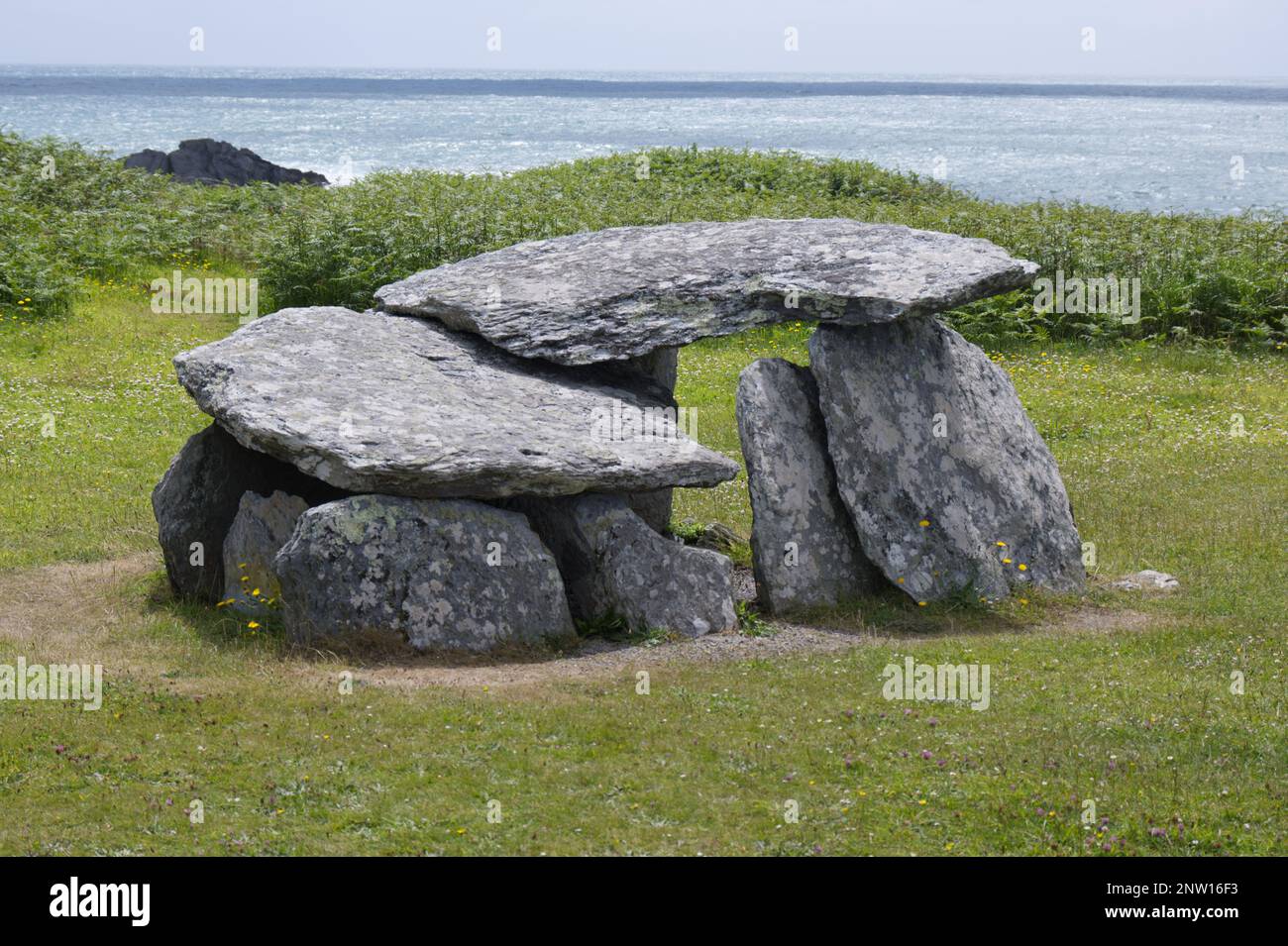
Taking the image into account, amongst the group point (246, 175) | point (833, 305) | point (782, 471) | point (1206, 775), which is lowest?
point (1206, 775)

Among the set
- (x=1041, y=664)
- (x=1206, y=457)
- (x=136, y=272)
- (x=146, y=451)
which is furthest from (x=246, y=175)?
(x=1041, y=664)

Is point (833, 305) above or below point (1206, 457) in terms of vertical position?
above

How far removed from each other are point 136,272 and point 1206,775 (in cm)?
2837

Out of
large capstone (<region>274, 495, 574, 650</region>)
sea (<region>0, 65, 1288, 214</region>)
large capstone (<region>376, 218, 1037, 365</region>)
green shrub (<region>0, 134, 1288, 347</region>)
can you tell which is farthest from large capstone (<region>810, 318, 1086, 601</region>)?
sea (<region>0, 65, 1288, 214</region>)

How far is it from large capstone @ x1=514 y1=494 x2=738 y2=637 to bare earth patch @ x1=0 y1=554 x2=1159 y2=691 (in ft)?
1.12

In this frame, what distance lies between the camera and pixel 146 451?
839 inches

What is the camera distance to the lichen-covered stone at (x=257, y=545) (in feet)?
47.9

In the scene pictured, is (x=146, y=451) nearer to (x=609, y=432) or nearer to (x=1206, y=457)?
(x=609, y=432)

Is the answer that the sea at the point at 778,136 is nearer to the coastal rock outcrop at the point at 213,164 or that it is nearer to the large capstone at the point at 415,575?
the coastal rock outcrop at the point at 213,164

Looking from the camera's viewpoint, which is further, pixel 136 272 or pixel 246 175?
pixel 246 175

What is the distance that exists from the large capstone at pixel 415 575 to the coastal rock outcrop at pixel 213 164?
1600 inches

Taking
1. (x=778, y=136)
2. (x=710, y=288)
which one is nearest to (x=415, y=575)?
(x=710, y=288)

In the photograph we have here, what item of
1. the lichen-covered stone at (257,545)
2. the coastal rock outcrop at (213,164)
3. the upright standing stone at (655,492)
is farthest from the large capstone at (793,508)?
the coastal rock outcrop at (213,164)

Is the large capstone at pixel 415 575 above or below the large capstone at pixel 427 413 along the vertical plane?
below
